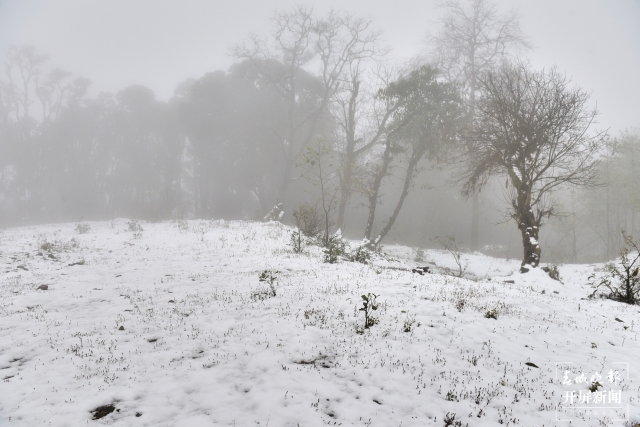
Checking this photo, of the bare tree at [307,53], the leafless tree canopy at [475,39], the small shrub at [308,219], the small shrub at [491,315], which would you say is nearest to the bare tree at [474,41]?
the leafless tree canopy at [475,39]

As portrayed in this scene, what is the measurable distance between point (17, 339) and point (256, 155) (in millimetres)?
33768

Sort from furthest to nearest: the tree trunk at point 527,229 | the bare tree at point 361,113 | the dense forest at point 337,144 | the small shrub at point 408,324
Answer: the bare tree at point 361,113 < the dense forest at point 337,144 < the tree trunk at point 527,229 < the small shrub at point 408,324

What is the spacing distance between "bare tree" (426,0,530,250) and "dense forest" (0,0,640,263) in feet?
0.45

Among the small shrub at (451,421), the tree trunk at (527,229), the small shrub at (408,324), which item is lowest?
the small shrub at (451,421)

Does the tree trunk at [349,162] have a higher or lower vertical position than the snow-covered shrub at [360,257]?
higher

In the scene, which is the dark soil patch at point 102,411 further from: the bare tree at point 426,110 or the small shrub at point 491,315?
the bare tree at point 426,110

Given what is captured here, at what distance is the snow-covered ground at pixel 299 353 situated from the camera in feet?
12.0

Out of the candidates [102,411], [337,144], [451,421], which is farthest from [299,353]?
[337,144]

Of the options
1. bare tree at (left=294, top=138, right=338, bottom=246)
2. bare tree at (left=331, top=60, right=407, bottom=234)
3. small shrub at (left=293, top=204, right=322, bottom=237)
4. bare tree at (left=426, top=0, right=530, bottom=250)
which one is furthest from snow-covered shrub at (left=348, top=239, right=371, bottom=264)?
bare tree at (left=426, top=0, right=530, bottom=250)

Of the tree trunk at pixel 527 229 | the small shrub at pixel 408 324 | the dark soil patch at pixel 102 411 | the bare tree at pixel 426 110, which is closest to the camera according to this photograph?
the dark soil patch at pixel 102 411

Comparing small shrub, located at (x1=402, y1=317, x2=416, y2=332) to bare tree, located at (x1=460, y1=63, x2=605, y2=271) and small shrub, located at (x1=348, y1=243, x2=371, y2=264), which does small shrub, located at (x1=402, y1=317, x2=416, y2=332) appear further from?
bare tree, located at (x1=460, y1=63, x2=605, y2=271)

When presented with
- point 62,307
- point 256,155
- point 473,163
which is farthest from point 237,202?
point 62,307

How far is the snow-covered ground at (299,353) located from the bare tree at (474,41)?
2316 cm

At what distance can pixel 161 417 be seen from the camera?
3449mm
